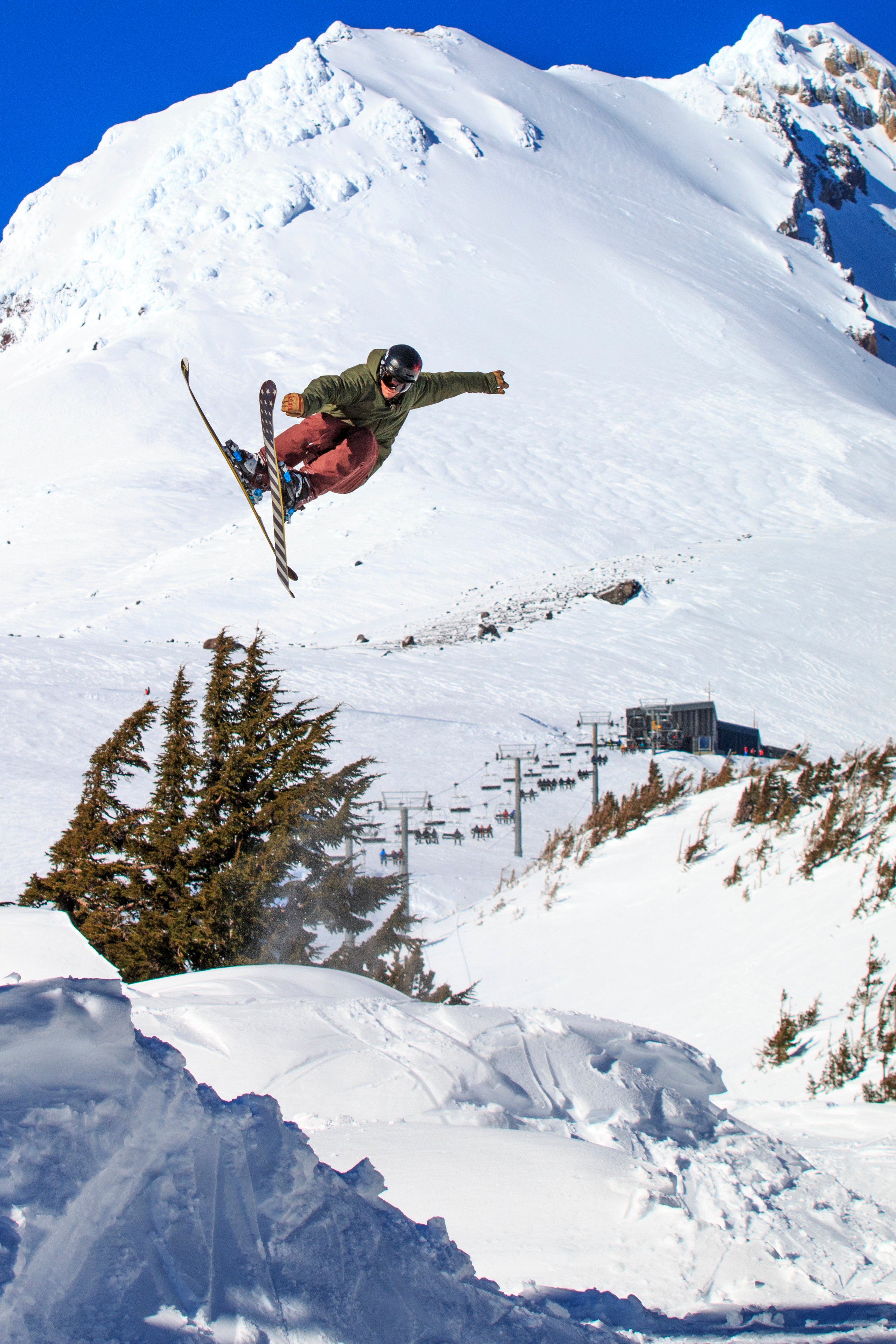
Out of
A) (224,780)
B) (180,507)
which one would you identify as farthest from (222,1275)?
(180,507)

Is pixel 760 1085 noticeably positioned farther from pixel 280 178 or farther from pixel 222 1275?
pixel 280 178

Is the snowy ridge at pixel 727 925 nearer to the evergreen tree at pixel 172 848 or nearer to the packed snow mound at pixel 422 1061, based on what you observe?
the packed snow mound at pixel 422 1061

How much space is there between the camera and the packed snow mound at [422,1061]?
16.3 feet

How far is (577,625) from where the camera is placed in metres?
39.2

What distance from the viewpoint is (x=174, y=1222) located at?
2.87 m

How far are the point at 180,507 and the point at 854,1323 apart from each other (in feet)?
199

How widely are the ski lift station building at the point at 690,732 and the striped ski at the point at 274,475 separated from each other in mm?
21967

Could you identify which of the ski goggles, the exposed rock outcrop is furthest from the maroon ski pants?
the exposed rock outcrop

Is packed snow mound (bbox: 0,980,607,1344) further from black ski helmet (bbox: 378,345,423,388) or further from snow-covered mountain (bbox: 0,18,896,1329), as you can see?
black ski helmet (bbox: 378,345,423,388)

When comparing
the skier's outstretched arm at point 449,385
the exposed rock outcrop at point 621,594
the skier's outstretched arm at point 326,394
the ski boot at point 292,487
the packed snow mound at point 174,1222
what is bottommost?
the packed snow mound at point 174,1222

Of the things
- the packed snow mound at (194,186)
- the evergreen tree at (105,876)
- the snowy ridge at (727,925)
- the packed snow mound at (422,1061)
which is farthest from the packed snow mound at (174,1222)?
the packed snow mound at (194,186)

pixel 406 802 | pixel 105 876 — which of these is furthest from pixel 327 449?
pixel 406 802

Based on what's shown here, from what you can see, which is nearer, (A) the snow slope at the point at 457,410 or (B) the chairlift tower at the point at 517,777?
(B) the chairlift tower at the point at 517,777

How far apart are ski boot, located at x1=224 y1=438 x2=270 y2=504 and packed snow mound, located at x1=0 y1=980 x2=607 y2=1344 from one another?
425 centimetres
